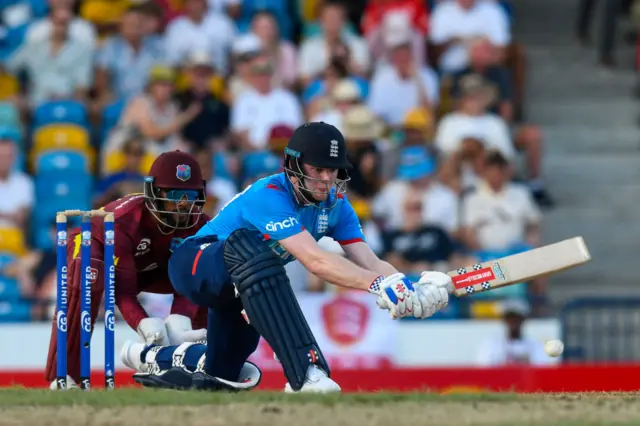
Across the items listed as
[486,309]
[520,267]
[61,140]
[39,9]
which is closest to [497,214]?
[486,309]

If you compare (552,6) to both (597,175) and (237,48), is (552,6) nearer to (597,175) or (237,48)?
(597,175)

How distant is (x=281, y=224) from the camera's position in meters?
7.83

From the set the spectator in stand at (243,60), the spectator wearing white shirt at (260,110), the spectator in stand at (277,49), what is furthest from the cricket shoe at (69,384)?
the spectator in stand at (277,49)

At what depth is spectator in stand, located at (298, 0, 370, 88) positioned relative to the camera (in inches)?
599

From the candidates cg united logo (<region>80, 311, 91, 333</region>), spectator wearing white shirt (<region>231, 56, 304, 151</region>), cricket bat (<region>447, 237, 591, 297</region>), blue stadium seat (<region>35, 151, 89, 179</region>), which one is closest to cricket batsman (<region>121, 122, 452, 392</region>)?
cricket bat (<region>447, 237, 591, 297</region>)

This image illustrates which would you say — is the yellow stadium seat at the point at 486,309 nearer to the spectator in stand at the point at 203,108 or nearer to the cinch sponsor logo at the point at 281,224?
the spectator in stand at the point at 203,108

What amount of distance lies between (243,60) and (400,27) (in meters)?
1.76

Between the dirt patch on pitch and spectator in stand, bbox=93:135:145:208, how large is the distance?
6.51 meters

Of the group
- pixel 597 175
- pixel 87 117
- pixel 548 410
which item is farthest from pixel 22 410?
pixel 597 175

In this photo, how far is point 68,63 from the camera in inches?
581

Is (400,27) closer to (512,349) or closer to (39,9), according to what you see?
(39,9)

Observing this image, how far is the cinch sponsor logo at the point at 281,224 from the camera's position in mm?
7828

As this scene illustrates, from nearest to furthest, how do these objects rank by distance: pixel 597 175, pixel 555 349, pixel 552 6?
pixel 555 349 → pixel 597 175 → pixel 552 6

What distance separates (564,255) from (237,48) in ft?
25.9
